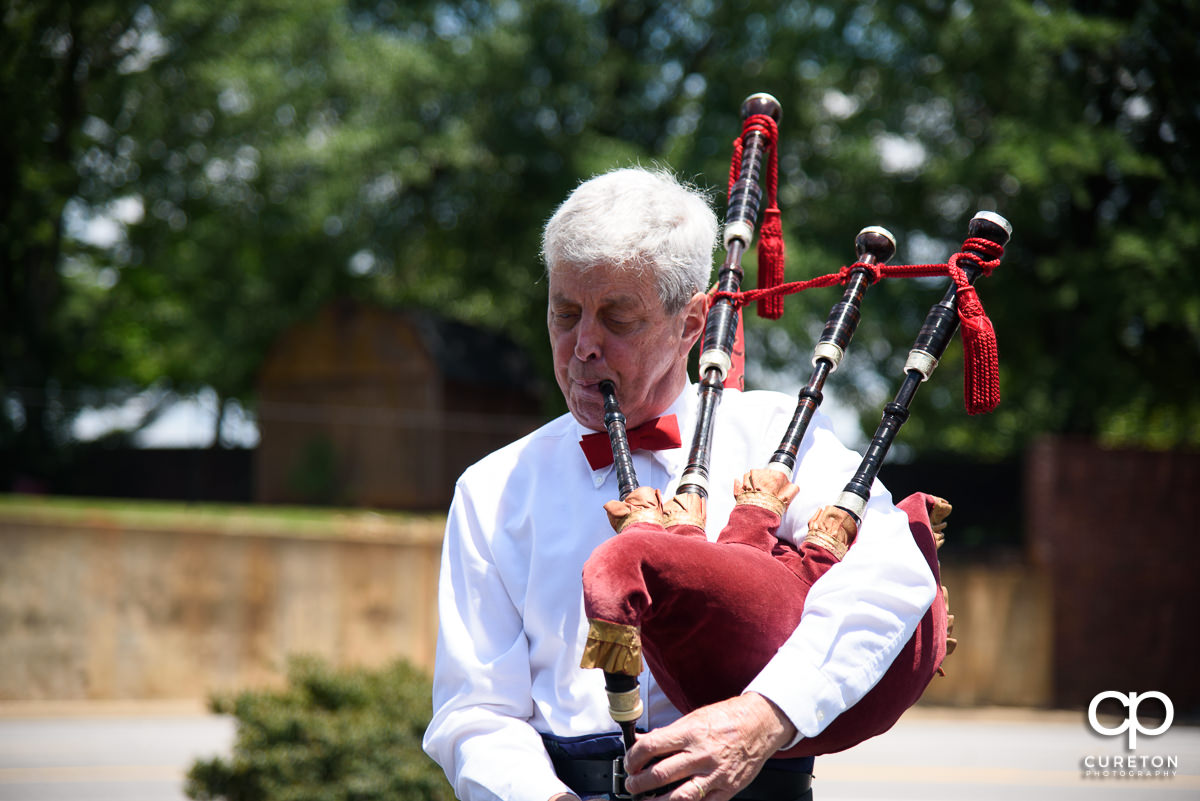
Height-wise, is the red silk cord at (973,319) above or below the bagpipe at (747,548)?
above

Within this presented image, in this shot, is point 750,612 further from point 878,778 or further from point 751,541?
point 878,778

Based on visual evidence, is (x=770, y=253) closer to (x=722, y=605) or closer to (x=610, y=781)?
(x=722, y=605)

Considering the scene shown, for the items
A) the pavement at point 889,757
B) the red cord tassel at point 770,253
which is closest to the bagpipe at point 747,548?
the red cord tassel at point 770,253

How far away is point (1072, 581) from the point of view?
33.2 ft

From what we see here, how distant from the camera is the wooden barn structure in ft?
41.1

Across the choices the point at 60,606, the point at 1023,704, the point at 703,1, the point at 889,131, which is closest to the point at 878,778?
the point at 1023,704

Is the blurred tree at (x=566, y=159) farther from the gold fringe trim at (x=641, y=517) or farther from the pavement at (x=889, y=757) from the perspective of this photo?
the gold fringe trim at (x=641, y=517)

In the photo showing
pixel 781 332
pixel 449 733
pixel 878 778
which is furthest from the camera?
pixel 781 332

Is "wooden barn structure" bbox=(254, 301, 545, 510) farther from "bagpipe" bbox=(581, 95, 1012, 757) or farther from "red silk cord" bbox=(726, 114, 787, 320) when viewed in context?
"bagpipe" bbox=(581, 95, 1012, 757)

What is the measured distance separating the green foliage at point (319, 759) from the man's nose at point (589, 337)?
3.44 metres

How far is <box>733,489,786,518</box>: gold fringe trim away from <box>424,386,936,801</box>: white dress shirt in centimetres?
13

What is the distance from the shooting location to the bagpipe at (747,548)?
4.98 feet

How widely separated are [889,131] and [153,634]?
9171 millimetres

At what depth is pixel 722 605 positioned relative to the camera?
156 cm
